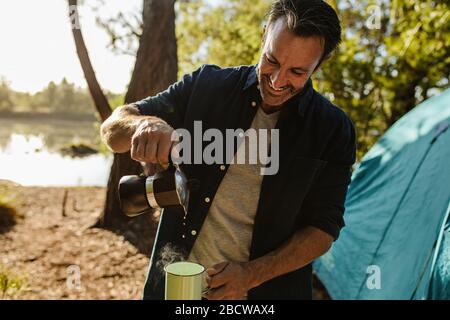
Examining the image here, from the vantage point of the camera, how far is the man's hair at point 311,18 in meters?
1.50

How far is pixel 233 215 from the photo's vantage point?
5.62 ft

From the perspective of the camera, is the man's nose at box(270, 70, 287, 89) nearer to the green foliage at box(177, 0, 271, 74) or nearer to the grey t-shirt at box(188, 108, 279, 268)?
the grey t-shirt at box(188, 108, 279, 268)

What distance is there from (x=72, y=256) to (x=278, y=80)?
4416 mm

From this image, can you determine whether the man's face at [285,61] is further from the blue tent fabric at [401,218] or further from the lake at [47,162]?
the lake at [47,162]

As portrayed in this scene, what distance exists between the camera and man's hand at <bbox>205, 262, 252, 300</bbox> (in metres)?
1.21

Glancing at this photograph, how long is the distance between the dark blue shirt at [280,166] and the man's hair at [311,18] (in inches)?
11.0

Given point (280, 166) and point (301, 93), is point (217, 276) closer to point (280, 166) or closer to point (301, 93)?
point (280, 166)

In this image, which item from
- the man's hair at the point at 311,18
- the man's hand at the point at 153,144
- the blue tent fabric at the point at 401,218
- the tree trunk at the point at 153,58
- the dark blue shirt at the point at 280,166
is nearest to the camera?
the man's hand at the point at 153,144

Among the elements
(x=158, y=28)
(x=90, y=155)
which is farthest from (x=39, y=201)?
(x=90, y=155)

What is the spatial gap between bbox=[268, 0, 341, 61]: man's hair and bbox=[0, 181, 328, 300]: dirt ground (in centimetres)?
366

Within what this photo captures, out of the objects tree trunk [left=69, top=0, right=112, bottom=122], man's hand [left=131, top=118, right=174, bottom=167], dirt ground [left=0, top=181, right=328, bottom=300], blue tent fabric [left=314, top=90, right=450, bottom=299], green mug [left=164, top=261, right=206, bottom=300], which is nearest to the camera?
green mug [left=164, top=261, right=206, bottom=300]

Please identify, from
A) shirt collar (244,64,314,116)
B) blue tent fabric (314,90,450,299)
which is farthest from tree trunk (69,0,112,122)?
shirt collar (244,64,314,116)

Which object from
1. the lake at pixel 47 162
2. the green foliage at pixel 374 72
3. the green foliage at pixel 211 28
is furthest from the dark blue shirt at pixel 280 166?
the green foliage at pixel 211 28
